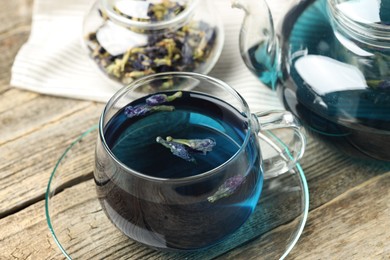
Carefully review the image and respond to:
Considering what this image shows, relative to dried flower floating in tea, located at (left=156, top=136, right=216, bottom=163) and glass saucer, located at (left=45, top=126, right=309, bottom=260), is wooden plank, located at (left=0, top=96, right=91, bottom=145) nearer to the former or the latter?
glass saucer, located at (left=45, top=126, right=309, bottom=260)

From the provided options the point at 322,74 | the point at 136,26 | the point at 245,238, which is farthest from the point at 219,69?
the point at 245,238

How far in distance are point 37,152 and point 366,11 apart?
0.52m

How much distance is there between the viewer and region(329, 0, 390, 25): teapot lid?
2.76 feet

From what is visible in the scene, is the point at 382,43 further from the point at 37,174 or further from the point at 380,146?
the point at 37,174

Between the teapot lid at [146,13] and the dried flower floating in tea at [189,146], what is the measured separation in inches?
13.3

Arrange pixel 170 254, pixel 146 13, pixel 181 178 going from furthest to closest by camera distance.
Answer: pixel 146 13, pixel 170 254, pixel 181 178

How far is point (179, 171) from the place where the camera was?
0.78 metres

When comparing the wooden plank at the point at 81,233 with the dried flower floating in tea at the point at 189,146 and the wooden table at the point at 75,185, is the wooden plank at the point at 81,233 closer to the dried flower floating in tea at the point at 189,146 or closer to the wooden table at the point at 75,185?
the wooden table at the point at 75,185

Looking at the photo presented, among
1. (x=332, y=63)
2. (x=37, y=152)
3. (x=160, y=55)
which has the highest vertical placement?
(x=332, y=63)

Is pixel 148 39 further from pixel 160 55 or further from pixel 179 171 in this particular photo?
pixel 179 171

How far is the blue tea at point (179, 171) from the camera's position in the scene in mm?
720

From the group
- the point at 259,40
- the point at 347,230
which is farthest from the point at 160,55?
the point at 347,230

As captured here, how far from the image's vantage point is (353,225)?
2.94ft

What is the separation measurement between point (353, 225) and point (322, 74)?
8.1 inches
